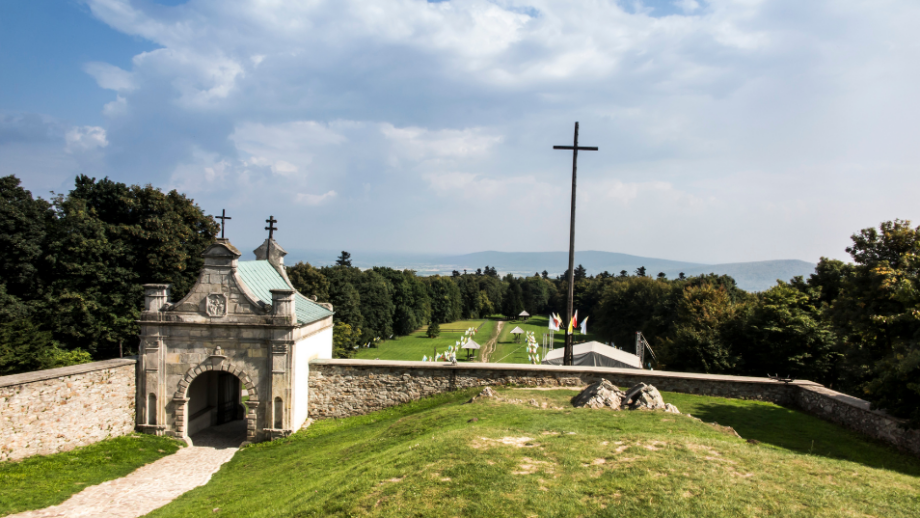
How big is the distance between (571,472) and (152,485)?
1165cm

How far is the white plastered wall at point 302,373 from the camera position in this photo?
16.4 metres

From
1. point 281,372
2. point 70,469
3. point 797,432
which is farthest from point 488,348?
point 70,469

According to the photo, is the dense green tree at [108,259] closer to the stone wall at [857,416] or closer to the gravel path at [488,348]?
the stone wall at [857,416]

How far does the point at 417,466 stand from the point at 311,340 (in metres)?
10.8

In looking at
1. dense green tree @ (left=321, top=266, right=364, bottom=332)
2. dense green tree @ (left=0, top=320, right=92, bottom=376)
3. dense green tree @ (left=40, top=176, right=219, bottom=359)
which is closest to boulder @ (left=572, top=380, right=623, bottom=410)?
dense green tree @ (left=0, top=320, right=92, bottom=376)

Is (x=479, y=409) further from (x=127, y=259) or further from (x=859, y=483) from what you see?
(x=127, y=259)

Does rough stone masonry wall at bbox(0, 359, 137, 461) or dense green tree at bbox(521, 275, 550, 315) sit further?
dense green tree at bbox(521, 275, 550, 315)

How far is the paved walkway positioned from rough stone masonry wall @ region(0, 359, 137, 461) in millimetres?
2445

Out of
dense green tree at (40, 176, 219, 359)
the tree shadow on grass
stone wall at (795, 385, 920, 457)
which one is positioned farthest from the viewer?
dense green tree at (40, 176, 219, 359)

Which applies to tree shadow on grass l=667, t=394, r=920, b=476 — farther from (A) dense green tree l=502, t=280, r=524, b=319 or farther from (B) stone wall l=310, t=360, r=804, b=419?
(A) dense green tree l=502, t=280, r=524, b=319

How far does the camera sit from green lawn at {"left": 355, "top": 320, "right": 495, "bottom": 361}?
56.6m

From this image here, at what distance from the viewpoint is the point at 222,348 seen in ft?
53.8

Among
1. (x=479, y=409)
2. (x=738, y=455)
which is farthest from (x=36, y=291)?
(x=738, y=455)

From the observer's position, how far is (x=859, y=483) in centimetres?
777
